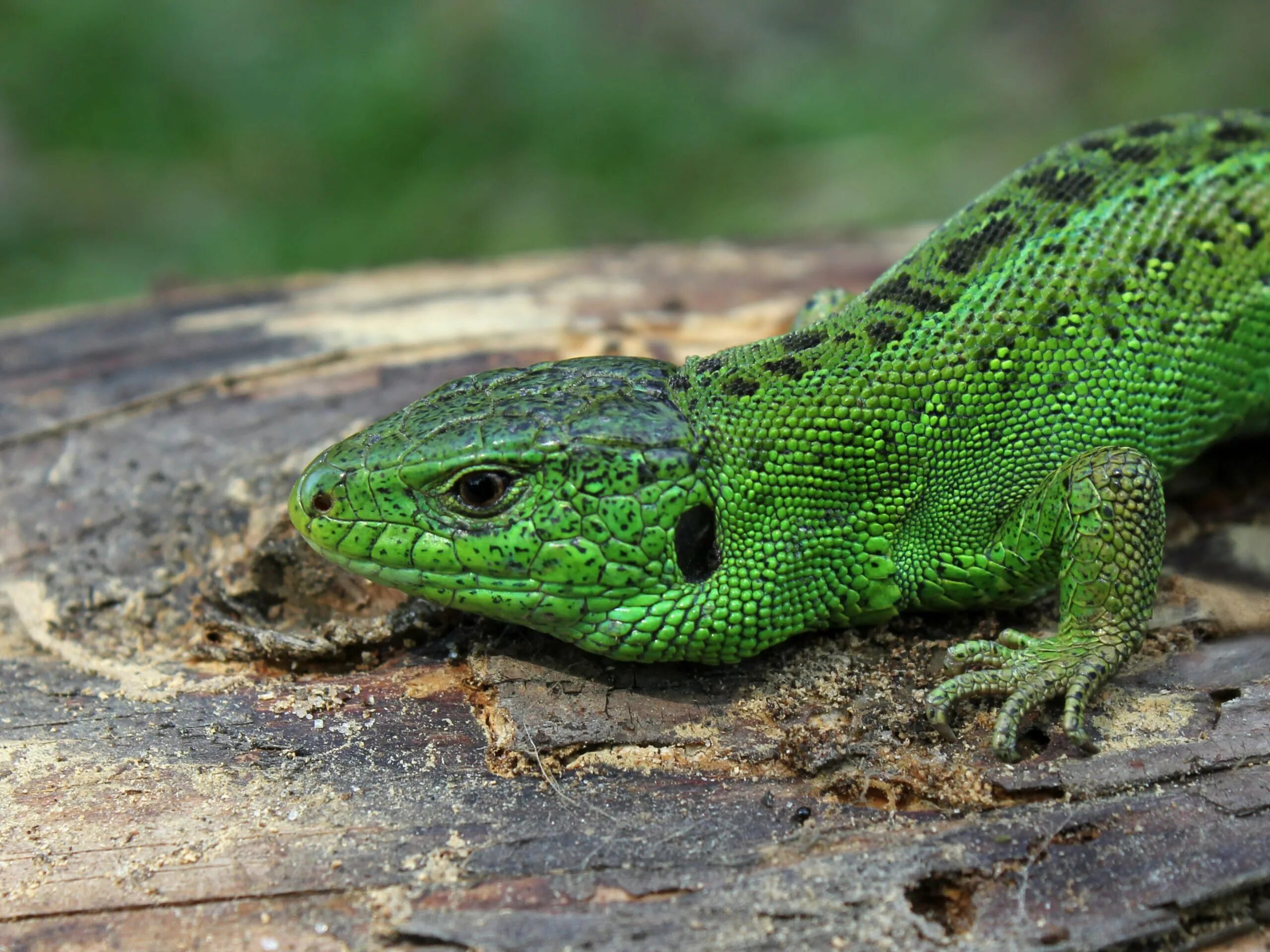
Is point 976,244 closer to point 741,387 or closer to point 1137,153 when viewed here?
point 1137,153

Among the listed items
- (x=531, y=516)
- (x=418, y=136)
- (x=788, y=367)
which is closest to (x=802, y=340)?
(x=788, y=367)

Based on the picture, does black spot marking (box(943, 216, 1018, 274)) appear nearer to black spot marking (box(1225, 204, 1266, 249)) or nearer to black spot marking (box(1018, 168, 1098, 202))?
black spot marking (box(1018, 168, 1098, 202))

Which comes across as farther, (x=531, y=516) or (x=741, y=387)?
(x=741, y=387)

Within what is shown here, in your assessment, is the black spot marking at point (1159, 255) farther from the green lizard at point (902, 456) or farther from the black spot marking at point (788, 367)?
the black spot marking at point (788, 367)

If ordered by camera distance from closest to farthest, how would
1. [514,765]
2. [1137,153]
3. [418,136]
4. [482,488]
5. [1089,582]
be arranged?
[514,765] < [482,488] < [1089,582] < [1137,153] < [418,136]

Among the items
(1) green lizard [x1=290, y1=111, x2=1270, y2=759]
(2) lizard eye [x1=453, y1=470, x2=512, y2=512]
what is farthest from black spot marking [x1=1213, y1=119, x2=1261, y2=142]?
(2) lizard eye [x1=453, y1=470, x2=512, y2=512]

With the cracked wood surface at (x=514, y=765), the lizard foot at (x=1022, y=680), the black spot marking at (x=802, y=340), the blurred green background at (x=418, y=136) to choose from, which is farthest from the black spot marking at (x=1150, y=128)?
the blurred green background at (x=418, y=136)
